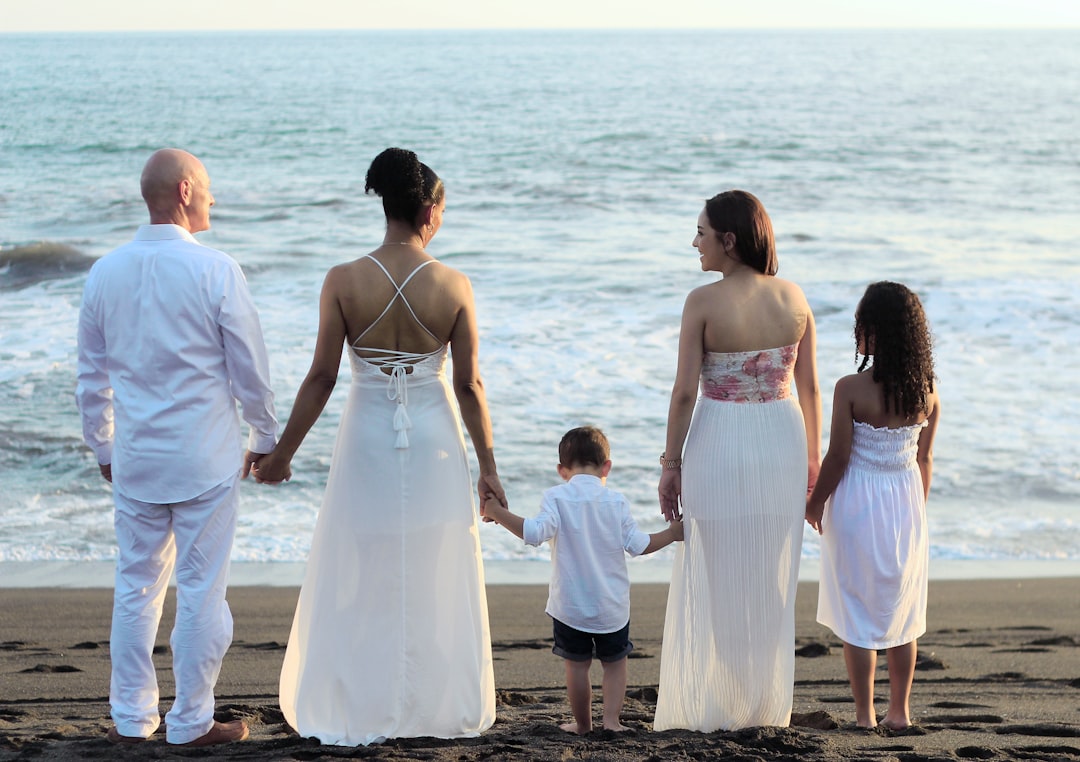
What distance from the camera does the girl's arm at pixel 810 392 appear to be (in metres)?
3.49

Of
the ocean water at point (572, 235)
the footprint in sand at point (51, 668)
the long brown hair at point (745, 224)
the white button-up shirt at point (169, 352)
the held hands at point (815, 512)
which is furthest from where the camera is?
the ocean water at point (572, 235)

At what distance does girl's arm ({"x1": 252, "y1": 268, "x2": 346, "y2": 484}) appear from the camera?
3246 mm

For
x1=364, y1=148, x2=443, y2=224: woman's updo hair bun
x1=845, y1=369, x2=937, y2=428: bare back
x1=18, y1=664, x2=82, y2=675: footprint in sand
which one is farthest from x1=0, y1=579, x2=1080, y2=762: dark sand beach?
x1=364, y1=148, x2=443, y2=224: woman's updo hair bun

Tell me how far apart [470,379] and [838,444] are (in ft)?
3.81

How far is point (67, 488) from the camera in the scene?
7.72 meters

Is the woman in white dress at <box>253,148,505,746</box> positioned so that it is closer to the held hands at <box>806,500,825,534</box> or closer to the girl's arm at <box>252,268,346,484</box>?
the girl's arm at <box>252,268,346,484</box>

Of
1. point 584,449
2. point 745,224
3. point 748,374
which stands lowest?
point 584,449

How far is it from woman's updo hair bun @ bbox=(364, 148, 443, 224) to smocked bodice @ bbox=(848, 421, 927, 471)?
150 cm

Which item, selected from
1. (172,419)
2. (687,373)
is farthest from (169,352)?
(687,373)

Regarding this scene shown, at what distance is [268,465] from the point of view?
346cm

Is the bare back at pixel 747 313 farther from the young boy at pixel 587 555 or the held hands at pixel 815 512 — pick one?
the held hands at pixel 815 512

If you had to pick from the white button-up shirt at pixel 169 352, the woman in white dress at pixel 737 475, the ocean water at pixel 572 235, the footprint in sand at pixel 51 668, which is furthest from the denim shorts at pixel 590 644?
the ocean water at pixel 572 235

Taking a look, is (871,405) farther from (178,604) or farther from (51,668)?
(51,668)

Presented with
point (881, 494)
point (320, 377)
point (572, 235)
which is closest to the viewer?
point (320, 377)
